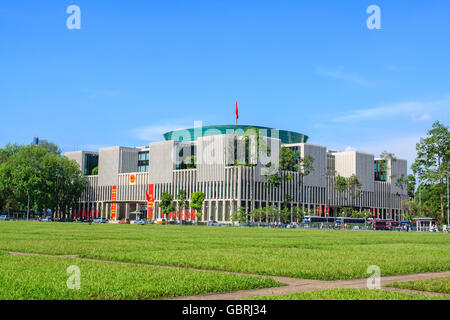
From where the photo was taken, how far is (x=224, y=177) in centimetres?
13650

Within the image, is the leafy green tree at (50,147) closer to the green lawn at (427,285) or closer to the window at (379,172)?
the window at (379,172)

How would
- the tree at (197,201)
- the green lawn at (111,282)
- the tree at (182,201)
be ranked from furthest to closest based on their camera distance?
the tree at (182,201) < the tree at (197,201) < the green lawn at (111,282)

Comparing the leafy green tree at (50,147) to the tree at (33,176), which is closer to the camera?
the tree at (33,176)

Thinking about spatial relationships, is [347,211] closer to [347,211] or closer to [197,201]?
[347,211]

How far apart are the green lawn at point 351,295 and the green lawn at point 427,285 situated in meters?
0.99

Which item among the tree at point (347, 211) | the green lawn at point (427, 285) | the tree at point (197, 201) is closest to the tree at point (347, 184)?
the tree at point (347, 211)

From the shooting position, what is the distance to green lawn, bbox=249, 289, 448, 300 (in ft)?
31.6

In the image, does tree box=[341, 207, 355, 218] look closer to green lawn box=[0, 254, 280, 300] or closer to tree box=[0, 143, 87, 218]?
tree box=[0, 143, 87, 218]

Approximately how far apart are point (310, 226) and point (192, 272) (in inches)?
3844

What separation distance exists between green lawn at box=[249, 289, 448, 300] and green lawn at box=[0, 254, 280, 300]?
1392mm

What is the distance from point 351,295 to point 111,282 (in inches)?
191

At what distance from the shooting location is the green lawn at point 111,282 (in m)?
9.76
